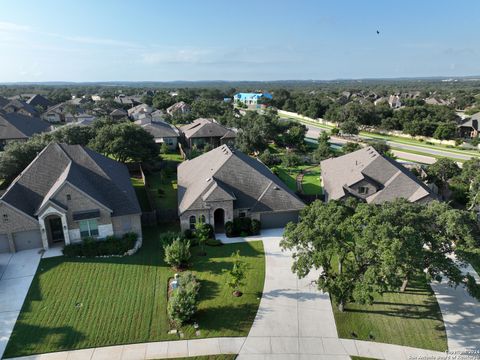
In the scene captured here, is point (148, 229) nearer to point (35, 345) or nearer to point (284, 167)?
point (35, 345)

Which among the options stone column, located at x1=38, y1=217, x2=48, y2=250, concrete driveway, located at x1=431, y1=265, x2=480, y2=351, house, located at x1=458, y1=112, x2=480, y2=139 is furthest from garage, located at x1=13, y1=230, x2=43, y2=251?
house, located at x1=458, y1=112, x2=480, y2=139

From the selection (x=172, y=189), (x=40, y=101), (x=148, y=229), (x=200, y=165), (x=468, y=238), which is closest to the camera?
(x=468, y=238)

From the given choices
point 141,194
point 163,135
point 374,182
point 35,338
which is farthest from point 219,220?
point 163,135

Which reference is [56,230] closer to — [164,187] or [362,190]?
[164,187]

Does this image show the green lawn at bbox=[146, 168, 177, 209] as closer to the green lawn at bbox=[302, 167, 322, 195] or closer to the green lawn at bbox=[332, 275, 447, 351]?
the green lawn at bbox=[302, 167, 322, 195]

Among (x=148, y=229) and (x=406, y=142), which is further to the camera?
(x=406, y=142)

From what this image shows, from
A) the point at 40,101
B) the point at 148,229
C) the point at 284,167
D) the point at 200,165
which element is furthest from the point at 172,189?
the point at 40,101
